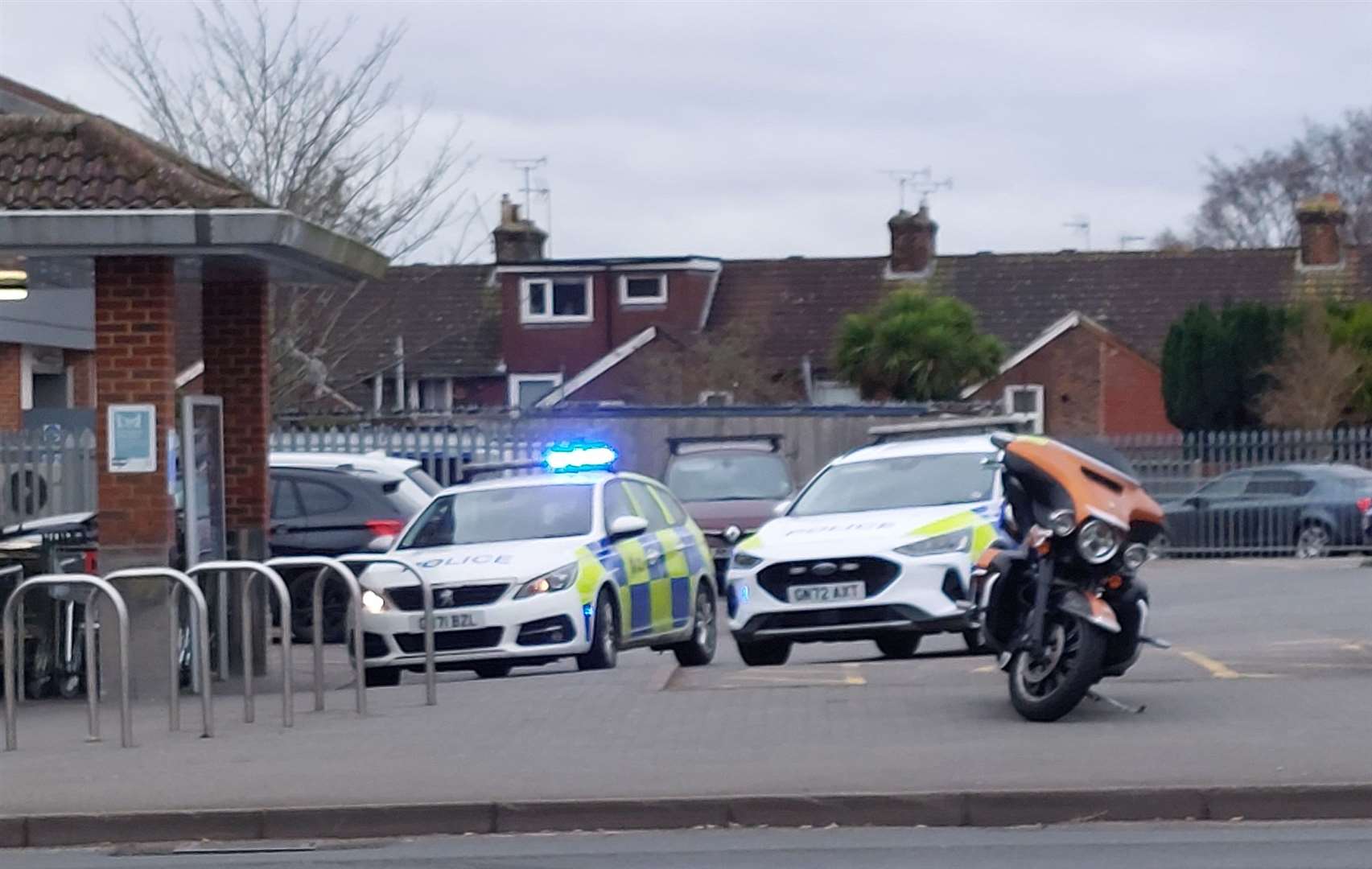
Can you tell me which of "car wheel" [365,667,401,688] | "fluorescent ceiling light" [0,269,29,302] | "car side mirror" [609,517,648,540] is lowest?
"car wheel" [365,667,401,688]

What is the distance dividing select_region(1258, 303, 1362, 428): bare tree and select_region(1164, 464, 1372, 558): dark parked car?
729 cm

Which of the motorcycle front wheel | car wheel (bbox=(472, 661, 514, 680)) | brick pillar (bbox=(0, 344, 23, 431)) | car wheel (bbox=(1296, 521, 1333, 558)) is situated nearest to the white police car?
car wheel (bbox=(472, 661, 514, 680))

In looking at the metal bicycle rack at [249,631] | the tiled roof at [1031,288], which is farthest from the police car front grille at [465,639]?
the tiled roof at [1031,288]

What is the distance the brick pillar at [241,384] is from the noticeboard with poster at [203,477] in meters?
0.34

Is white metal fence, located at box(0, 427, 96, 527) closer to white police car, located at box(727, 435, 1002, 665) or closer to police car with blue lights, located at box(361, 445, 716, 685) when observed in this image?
police car with blue lights, located at box(361, 445, 716, 685)

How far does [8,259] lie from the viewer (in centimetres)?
1430

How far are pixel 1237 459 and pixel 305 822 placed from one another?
2454cm

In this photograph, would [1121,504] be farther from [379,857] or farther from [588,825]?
[379,857]

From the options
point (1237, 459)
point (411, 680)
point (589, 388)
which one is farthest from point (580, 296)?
point (411, 680)

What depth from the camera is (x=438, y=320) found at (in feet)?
170

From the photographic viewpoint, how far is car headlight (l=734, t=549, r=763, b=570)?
51.1 feet

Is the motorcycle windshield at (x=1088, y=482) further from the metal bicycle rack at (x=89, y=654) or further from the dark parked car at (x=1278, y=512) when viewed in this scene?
the dark parked car at (x=1278, y=512)

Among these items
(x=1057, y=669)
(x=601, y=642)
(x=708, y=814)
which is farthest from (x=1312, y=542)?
(x=708, y=814)

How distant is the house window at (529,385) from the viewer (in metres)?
49.6
